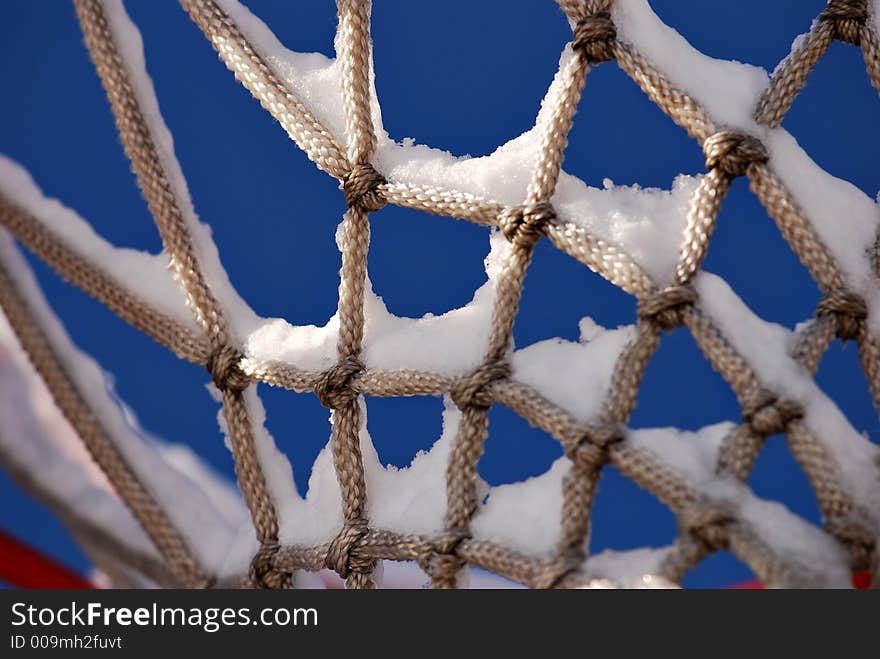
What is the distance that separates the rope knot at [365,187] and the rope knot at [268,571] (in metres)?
0.25

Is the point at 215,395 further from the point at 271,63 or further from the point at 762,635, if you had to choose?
the point at 762,635

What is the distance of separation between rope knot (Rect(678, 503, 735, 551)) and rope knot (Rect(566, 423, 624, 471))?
0.19 feet

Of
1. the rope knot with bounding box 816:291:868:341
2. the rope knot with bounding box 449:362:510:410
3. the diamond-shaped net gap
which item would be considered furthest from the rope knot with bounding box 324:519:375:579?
the rope knot with bounding box 816:291:868:341

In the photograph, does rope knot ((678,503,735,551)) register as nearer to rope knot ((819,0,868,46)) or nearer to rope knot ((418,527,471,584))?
rope knot ((418,527,471,584))

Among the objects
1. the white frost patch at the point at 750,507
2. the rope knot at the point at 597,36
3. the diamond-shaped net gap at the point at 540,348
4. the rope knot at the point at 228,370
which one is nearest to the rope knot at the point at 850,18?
the diamond-shaped net gap at the point at 540,348

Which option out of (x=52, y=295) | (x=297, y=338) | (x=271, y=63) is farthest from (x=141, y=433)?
(x=271, y=63)

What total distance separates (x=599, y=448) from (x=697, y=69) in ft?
0.76

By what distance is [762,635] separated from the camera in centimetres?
53

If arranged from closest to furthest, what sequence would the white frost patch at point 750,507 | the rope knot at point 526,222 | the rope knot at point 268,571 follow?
1. the white frost patch at point 750,507
2. the rope knot at point 526,222
3. the rope knot at point 268,571

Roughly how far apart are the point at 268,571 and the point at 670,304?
345mm

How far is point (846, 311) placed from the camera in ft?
1.91

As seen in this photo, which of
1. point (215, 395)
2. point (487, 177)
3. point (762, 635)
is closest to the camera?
point (762, 635)

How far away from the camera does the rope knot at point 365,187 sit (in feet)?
2.26

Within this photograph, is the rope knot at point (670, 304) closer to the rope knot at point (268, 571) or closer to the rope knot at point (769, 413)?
the rope knot at point (769, 413)
